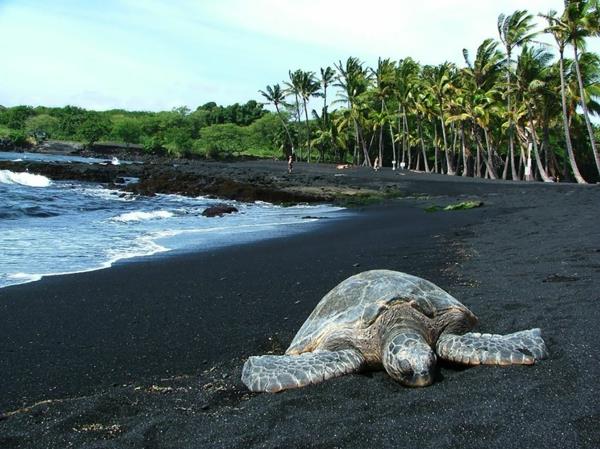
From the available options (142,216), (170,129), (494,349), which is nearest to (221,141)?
(170,129)

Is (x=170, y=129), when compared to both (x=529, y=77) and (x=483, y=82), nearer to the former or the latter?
(x=483, y=82)

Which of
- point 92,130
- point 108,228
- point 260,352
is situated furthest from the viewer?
point 92,130

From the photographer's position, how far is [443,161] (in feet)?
200

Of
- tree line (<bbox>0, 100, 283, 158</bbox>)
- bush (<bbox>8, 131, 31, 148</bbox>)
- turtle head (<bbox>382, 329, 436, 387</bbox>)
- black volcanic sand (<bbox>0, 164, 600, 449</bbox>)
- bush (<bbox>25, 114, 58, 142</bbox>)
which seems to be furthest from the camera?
bush (<bbox>25, 114, 58, 142</bbox>)

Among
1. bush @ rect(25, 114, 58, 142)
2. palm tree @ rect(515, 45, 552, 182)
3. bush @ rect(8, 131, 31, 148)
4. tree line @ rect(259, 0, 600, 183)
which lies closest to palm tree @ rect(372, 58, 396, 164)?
tree line @ rect(259, 0, 600, 183)

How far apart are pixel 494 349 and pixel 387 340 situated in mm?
658

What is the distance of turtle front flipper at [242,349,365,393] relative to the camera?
3.21 m

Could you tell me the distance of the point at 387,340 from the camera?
3379 millimetres

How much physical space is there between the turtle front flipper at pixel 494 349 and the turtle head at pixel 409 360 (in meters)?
0.24

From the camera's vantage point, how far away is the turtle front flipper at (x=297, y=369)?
321cm

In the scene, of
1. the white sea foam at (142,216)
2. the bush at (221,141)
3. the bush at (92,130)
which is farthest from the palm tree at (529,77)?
the bush at (92,130)

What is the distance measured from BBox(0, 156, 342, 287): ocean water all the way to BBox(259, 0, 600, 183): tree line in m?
18.5

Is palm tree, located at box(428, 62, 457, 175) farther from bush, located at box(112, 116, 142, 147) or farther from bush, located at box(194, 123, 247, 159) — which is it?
bush, located at box(112, 116, 142, 147)

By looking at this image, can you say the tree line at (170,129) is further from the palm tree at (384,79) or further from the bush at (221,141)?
the palm tree at (384,79)
